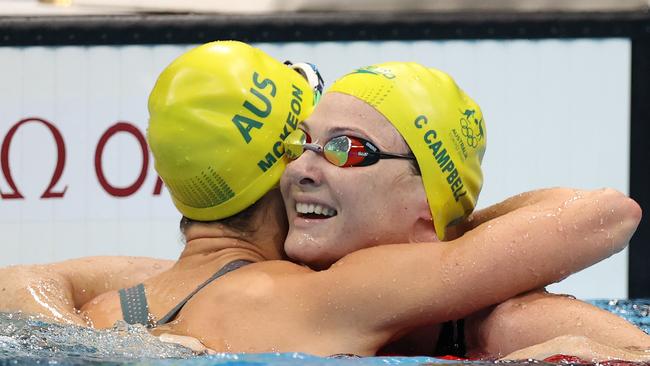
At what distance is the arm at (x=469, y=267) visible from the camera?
104 inches

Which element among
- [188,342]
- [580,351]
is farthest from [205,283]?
[580,351]

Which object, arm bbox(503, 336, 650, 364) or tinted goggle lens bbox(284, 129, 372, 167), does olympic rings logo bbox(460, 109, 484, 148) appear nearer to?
tinted goggle lens bbox(284, 129, 372, 167)

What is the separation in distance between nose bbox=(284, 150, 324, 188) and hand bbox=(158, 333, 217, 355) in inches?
19.5

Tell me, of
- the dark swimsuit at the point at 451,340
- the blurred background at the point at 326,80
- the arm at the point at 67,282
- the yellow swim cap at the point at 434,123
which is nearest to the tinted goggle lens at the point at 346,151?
the yellow swim cap at the point at 434,123

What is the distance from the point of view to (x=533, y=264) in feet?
8.73

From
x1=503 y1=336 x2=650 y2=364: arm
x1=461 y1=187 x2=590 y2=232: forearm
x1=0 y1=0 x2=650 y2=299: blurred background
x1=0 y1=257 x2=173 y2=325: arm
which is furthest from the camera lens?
x1=0 y1=0 x2=650 y2=299: blurred background

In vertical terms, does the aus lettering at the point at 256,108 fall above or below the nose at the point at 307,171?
above

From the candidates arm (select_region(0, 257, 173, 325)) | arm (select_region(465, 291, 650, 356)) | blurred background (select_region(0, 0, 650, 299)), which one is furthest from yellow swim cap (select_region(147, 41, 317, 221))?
blurred background (select_region(0, 0, 650, 299))

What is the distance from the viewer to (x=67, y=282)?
310cm

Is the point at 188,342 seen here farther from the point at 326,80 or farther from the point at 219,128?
the point at 326,80

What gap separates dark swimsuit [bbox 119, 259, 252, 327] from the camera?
285cm

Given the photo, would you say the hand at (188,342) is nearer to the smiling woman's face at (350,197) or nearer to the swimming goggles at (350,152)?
the smiling woman's face at (350,197)

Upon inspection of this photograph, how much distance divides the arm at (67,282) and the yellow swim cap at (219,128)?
38cm

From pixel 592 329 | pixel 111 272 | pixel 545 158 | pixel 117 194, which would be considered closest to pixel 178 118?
pixel 111 272
